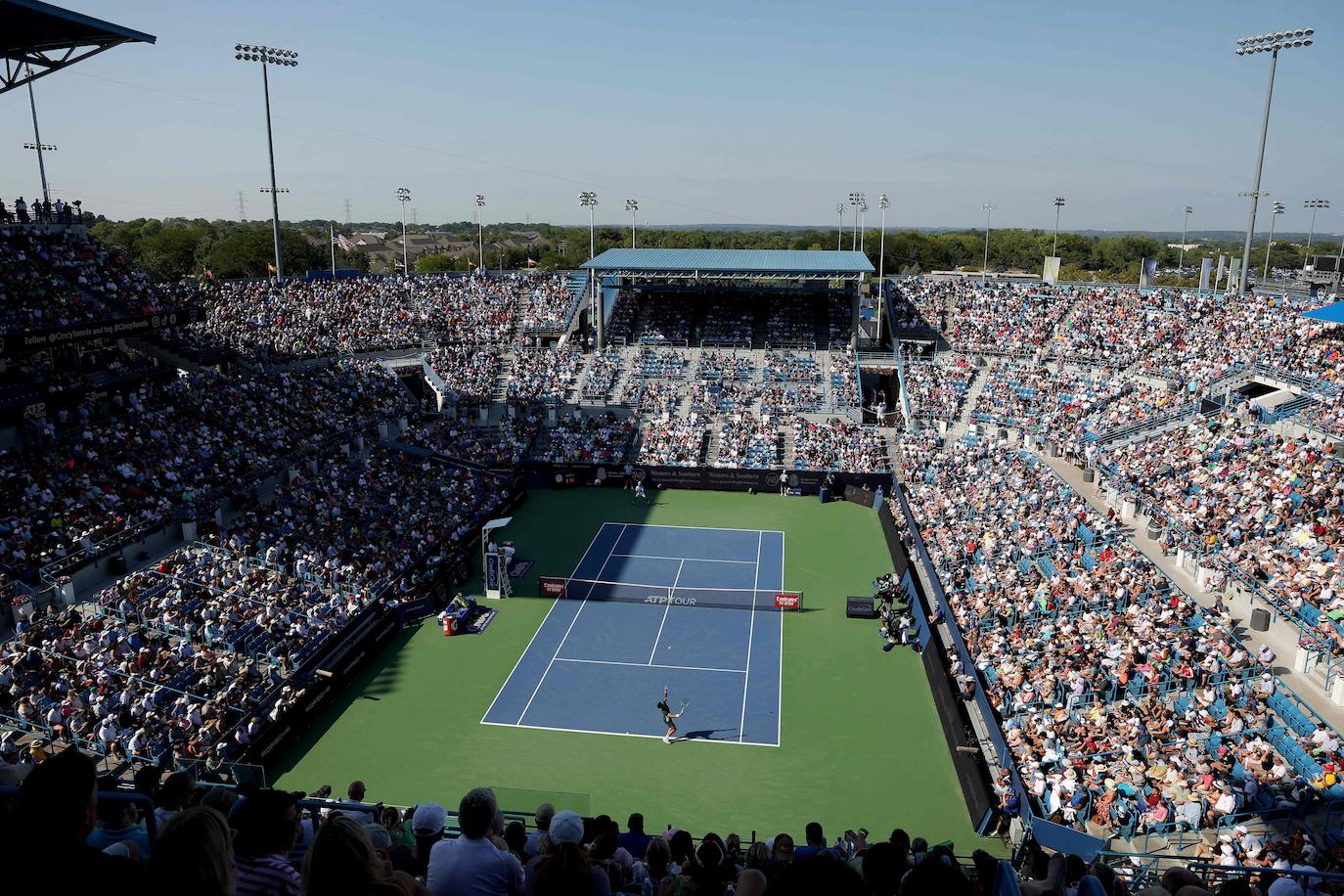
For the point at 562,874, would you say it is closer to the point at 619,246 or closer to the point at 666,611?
the point at 666,611

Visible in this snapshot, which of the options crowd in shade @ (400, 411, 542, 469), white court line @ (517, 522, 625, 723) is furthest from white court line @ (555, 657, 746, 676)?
crowd in shade @ (400, 411, 542, 469)

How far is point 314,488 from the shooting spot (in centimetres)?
Answer: 3044

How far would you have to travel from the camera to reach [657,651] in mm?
23875

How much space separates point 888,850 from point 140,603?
71.8 ft

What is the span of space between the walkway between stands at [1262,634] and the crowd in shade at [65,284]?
1211 inches

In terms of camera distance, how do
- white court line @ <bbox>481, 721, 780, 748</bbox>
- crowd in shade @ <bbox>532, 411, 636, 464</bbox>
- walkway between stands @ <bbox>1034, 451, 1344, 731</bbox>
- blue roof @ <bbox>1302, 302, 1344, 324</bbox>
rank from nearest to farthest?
walkway between stands @ <bbox>1034, 451, 1344, 731</bbox>, white court line @ <bbox>481, 721, 780, 748</bbox>, blue roof @ <bbox>1302, 302, 1344, 324</bbox>, crowd in shade @ <bbox>532, 411, 636, 464</bbox>

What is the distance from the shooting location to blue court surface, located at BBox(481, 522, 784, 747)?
67.3 ft

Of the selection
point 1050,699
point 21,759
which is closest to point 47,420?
point 21,759

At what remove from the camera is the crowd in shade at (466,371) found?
4403 centimetres

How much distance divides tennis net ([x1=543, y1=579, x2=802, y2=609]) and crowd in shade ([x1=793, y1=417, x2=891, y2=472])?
11627mm

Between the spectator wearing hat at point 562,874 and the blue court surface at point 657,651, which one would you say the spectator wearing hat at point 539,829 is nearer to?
the spectator wearing hat at point 562,874

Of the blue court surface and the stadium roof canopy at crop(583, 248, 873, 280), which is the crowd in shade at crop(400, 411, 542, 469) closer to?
the blue court surface

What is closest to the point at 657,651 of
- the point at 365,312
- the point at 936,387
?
the point at 936,387

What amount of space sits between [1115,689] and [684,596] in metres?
12.3
